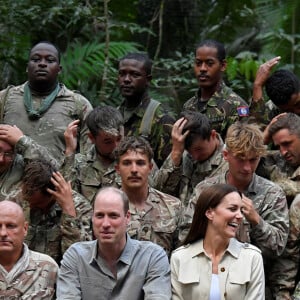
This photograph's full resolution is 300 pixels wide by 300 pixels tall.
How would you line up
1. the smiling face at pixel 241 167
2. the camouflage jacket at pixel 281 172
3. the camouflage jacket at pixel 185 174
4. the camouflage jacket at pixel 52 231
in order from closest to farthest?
the smiling face at pixel 241 167
the camouflage jacket at pixel 52 231
the camouflage jacket at pixel 281 172
the camouflage jacket at pixel 185 174

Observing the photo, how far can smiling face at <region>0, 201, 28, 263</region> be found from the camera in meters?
7.30

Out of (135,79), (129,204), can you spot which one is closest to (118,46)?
(135,79)

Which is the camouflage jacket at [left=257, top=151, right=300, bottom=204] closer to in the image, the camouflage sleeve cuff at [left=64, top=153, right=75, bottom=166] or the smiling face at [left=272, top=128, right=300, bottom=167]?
the smiling face at [left=272, top=128, right=300, bottom=167]

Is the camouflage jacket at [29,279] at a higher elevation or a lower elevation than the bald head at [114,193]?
lower

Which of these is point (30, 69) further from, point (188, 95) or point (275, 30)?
point (275, 30)

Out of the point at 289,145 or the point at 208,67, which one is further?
the point at 208,67

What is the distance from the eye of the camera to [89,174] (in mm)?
8594

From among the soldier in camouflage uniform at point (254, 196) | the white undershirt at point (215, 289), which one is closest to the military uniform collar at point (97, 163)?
the soldier in camouflage uniform at point (254, 196)

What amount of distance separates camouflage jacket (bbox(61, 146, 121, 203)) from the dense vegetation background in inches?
127

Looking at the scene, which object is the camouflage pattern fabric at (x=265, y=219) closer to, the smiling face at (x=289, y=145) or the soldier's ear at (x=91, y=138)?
the smiling face at (x=289, y=145)

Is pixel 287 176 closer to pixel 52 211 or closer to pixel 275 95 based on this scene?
pixel 275 95

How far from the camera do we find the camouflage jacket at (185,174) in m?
8.39

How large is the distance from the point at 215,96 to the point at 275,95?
605 millimetres

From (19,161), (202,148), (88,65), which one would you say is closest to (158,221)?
(202,148)
